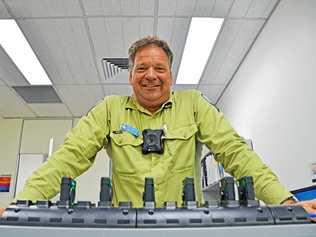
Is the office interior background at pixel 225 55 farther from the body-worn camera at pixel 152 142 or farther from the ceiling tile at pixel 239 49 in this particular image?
the body-worn camera at pixel 152 142

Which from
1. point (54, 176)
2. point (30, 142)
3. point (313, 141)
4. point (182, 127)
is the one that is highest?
point (30, 142)

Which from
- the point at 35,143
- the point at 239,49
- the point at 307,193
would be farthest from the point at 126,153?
the point at 35,143

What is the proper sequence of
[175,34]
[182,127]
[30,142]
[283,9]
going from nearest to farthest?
[182,127], [283,9], [175,34], [30,142]

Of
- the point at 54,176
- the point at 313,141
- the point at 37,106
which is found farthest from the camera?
the point at 37,106

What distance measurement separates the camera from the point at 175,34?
3.10m

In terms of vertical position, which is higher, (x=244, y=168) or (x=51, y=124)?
(x=51, y=124)

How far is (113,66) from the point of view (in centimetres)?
369

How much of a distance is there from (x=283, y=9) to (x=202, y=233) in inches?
99.3

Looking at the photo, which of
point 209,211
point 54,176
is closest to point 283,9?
point 54,176

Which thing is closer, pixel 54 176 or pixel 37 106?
pixel 54 176

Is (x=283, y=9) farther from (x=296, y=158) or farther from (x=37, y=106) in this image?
(x=37, y=106)

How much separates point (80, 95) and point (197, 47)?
1.87 m

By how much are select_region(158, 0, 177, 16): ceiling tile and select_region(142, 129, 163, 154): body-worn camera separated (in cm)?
187

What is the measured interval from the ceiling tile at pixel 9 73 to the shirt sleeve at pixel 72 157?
2.59m
